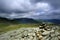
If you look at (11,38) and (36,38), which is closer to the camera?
(36,38)

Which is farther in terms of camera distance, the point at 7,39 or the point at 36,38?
the point at 7,39

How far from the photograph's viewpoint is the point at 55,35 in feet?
167

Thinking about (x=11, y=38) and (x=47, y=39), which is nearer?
(x=47, y=39)

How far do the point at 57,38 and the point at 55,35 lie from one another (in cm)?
195

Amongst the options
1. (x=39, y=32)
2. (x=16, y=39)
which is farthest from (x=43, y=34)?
(x=16, y=39)

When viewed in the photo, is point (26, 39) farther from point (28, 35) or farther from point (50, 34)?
point (50, 34)

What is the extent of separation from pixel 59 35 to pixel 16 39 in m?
17.5

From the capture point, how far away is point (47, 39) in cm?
4866

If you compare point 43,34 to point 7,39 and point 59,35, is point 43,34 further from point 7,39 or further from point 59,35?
point 7,39

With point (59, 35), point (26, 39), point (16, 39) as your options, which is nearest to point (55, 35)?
point (59, 35)

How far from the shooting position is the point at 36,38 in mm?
48719

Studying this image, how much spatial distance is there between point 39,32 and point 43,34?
1877 millimetres

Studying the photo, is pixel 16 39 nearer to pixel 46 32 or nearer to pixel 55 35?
pixel 46 32

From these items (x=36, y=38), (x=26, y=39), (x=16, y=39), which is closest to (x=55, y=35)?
(x=36, y=38)
